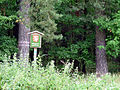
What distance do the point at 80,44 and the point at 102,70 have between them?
8.27ft

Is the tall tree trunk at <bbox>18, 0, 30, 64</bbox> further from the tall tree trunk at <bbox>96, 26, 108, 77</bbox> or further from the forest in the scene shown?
the tall tree trunk at <bbox>96, 26, 108, 77</bbox>

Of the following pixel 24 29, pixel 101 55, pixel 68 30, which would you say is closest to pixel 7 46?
pixel 24 29

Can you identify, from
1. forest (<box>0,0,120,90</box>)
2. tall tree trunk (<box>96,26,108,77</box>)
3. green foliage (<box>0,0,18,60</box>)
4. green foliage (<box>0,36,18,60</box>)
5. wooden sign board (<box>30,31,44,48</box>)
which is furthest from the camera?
tall tree trunk (<box>96,26,108,77</box>)

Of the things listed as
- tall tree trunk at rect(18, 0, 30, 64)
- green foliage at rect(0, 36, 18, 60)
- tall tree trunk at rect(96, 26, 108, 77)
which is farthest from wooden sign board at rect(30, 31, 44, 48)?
tall tree trunk at rect(96, 26, 108, 77)

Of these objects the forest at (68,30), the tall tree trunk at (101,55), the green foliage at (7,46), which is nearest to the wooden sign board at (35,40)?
the forest at (68,30)

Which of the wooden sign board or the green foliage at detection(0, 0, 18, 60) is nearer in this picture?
the wooden sign board

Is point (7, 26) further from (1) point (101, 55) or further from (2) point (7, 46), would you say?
(1) point (101, 55)

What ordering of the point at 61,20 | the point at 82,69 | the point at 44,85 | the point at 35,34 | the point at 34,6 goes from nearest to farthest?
the point at 44,85 < the point at 35,34 < the point at 34,6 < the point at 61,20 < the point at 82,69

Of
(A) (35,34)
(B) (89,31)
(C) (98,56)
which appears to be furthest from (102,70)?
(A) (35,34)

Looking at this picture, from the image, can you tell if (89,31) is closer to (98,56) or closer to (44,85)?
(98,56)

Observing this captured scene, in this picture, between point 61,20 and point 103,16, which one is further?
point 61,20

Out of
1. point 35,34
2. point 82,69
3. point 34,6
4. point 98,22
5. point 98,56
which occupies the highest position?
Result: point 34,6

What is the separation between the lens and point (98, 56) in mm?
11562

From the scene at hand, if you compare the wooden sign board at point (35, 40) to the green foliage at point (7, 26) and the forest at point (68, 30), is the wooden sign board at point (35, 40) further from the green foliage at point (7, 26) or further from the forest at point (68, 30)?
the green foliage at point (7, 26)
